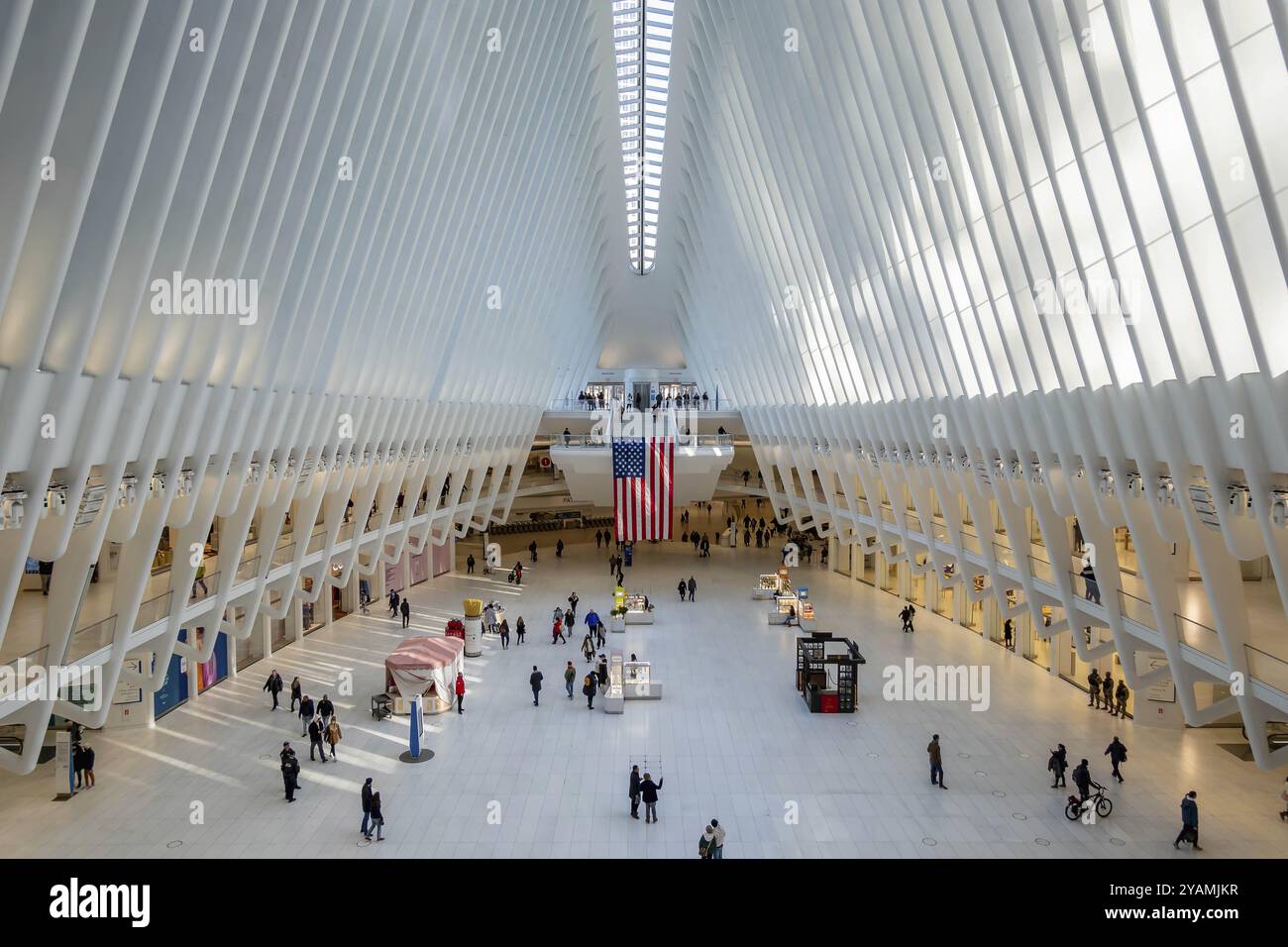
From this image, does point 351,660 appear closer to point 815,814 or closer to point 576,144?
point 815,814

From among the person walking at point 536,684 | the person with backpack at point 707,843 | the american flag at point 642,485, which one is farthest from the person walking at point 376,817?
the american flag at point 642,485

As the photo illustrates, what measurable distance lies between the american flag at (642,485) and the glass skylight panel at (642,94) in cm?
1046

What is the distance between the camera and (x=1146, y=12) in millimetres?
8047

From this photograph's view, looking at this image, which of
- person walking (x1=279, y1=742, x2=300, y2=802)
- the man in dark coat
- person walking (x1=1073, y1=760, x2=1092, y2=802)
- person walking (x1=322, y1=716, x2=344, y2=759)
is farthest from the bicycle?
person walking (x1=322, y1=716, x2=344, y2=759)

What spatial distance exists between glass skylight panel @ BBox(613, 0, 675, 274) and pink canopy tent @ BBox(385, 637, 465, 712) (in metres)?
17.3

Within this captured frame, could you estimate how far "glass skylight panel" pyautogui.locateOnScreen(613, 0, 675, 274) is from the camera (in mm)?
22703

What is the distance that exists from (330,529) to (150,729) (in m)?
5.27

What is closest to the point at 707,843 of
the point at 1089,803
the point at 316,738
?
the point at 1089,803

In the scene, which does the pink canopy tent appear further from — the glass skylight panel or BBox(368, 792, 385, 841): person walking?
the glass skylight panel

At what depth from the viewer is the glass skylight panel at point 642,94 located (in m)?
22.7

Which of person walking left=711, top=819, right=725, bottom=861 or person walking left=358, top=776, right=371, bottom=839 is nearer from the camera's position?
person walking left=711, top=819, right=725, bottom=861
